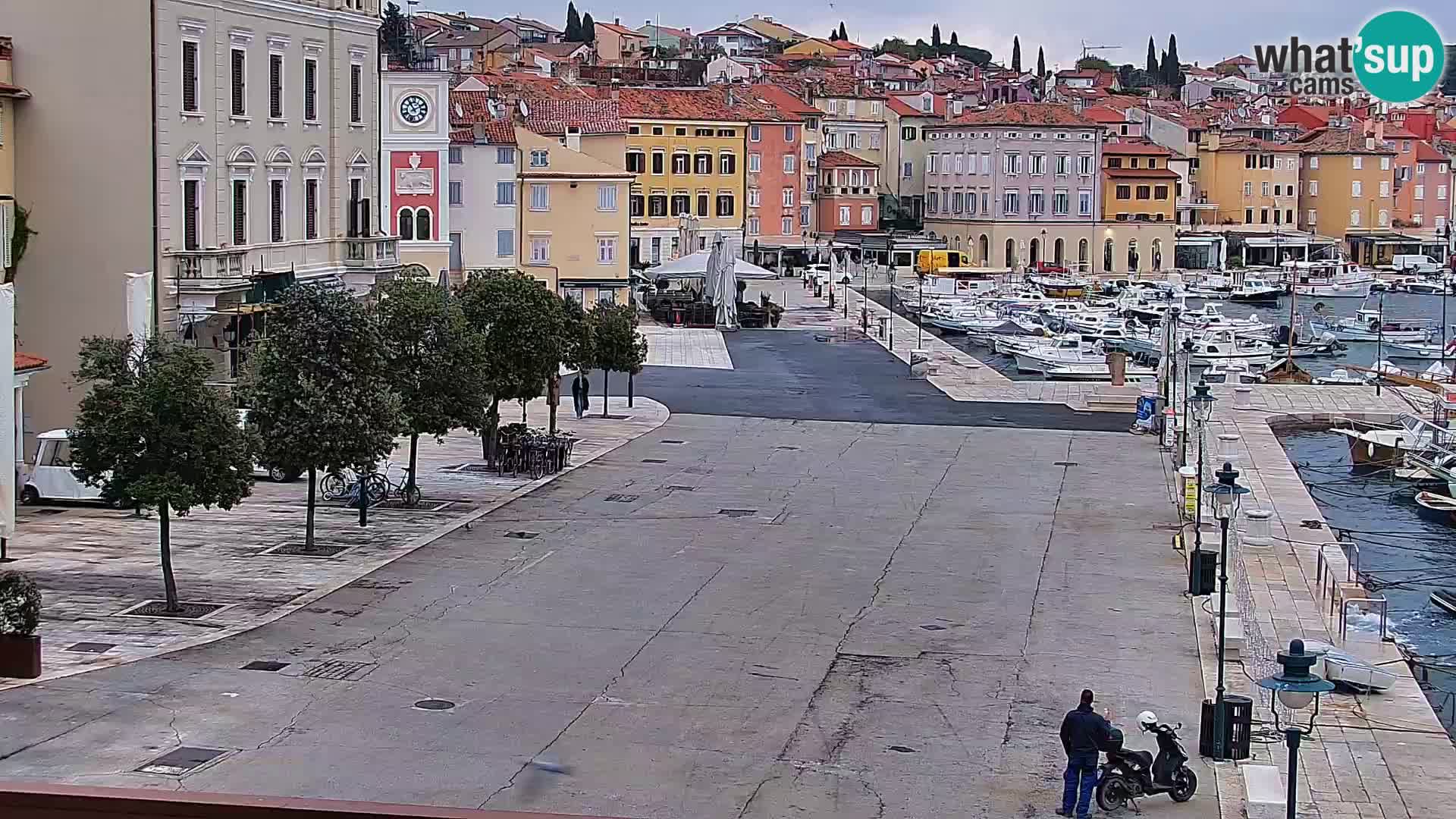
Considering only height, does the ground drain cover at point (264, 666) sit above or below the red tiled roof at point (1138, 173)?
below

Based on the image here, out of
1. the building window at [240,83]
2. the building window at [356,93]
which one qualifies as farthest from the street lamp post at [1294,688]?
the building window at [356,93]

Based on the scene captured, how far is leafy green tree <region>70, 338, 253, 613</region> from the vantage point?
2316 cm

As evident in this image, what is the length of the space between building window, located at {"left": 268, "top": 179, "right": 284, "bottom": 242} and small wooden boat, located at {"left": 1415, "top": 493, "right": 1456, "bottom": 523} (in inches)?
972

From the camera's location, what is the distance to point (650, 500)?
34.4 meters

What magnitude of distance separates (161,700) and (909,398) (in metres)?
35.5

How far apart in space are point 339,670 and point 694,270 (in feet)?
192

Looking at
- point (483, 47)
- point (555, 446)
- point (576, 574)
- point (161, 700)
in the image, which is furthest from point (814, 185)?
point (161, 700)

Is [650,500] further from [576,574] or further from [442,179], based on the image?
[442,179]

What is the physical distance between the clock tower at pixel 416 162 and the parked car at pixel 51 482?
25285 millimetres

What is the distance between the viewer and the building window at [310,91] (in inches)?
1626

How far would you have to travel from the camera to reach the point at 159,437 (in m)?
23.2

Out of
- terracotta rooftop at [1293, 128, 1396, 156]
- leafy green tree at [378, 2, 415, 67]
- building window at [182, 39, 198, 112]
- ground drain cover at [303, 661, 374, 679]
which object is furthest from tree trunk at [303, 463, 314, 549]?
terracotta rooftop at [1293, 128, 1396, 156]

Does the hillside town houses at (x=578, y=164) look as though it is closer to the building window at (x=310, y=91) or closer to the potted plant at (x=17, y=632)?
the building window at (x=310, y=91)

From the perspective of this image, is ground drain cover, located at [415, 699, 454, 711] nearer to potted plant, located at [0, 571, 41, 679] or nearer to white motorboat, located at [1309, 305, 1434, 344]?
potted plant, located at [0, 571, 41, 679]
